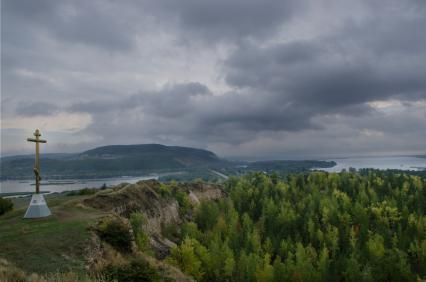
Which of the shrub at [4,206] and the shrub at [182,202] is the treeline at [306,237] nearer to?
the shrub at [182,202]

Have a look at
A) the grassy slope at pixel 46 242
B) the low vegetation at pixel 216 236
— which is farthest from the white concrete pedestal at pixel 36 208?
the low vegetation at pixel 216 236

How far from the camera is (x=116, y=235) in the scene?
33.1 metres

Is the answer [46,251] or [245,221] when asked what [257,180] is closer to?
[245,221]

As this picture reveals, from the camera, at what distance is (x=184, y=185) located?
11100 centimetres

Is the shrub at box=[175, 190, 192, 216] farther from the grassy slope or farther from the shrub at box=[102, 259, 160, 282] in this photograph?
the shrub at box=[102, 259, 160, 282]

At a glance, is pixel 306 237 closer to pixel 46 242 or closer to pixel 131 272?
pixel 46 242

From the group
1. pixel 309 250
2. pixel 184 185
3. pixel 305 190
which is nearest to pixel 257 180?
pixel 305 190

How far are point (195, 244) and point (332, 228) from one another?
161ft

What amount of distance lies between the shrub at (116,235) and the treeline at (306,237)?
2172cm

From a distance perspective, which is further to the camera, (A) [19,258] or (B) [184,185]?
(B) [184,185]

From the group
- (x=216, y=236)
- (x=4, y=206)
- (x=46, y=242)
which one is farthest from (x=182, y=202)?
(x=46, y=242)

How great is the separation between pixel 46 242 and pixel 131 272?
9.08m

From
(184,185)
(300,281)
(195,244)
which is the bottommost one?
(300,281)

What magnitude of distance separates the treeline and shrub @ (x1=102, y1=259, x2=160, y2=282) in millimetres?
30345
